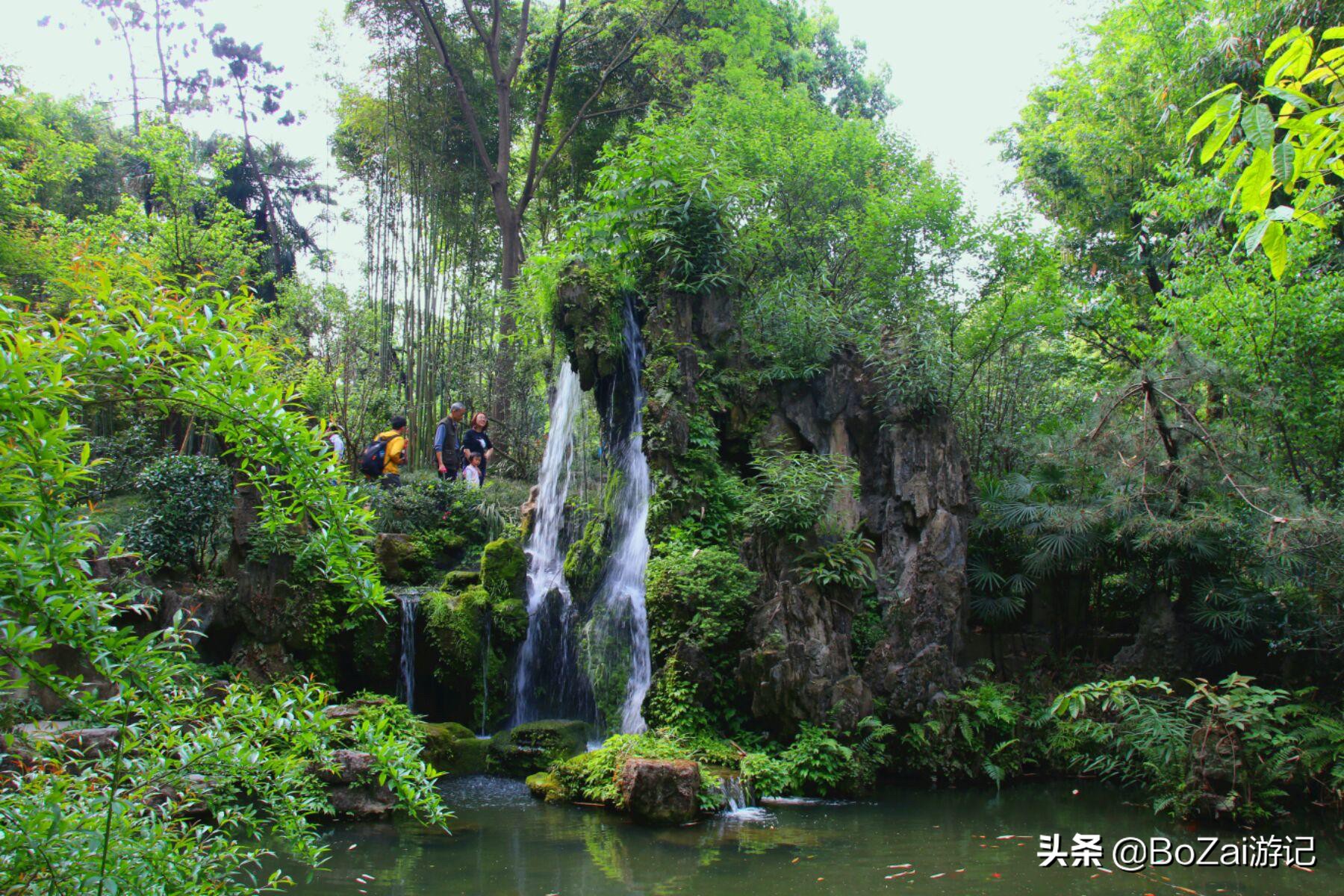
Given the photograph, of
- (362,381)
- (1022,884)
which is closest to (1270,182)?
(1022,884)

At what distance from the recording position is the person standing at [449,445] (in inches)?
566

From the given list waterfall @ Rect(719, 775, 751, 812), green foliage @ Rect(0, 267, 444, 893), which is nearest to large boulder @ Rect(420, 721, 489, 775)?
waterfall @ Rect(719, 775, 751, 812)

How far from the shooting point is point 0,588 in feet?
6.67

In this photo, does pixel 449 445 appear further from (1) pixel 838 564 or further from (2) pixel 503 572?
(1) pixel 838 564

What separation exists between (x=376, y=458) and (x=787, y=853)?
9.69m

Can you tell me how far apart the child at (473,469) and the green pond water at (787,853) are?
7.21 meters

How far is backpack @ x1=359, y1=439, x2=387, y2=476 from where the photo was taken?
1356cm

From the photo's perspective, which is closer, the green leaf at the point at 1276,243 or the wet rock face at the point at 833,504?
the green leaf at the point at 1276,243

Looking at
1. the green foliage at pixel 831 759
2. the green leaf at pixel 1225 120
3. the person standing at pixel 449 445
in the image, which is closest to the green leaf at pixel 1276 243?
the green leaf at pixel 1225 120

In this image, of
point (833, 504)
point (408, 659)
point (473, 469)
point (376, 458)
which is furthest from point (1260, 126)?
point (473, 469)

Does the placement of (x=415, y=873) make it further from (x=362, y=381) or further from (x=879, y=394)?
(x=362, y=381)

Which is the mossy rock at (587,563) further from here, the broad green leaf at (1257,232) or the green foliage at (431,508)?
the broad green leaf at (1257,232)

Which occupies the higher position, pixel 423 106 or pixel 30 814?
pixel 423 106

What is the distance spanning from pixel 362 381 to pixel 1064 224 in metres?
15.7
